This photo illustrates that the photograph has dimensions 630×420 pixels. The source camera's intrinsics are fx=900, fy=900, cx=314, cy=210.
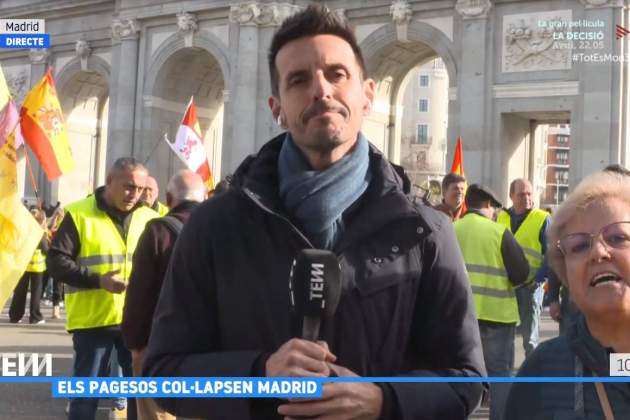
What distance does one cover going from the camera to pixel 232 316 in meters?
2.13

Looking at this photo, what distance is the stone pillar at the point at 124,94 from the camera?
1102 inches

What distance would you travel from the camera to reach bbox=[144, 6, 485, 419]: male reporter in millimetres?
2084

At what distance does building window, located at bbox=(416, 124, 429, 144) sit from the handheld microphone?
78.3m

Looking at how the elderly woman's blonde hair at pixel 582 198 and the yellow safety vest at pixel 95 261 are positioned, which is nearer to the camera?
the elderly woman's blonde hair at pixel 582 198

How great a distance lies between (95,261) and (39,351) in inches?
172

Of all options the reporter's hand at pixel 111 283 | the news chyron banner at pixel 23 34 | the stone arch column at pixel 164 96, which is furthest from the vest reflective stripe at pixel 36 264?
the stone arch column at pixel 164 96

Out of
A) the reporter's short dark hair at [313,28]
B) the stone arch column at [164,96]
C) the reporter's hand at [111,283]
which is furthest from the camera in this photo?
the stone arch column at [164,96]

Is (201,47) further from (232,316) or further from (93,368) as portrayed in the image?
(232,316)

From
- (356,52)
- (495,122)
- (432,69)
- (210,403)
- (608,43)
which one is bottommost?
(210,403)

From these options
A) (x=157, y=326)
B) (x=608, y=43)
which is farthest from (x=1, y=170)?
(x=608, y=43)

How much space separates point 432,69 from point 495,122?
59161 millimetres

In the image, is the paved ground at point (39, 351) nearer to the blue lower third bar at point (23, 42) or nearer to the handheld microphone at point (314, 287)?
the blue lower third bar at point (23, 42)

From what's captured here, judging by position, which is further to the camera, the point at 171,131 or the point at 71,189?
the point at 71,189

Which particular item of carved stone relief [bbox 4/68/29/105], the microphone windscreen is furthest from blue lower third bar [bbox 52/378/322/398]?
carved stone relief [bbox 4/68/29/105]
